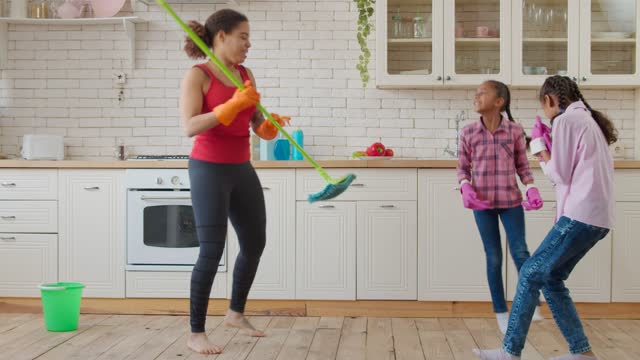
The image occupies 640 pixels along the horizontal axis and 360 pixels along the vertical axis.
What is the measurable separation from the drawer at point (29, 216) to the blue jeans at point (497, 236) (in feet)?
7.46

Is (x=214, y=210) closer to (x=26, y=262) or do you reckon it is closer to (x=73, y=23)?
(x=26, y=262)

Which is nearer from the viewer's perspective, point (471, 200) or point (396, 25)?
point (471, 200)

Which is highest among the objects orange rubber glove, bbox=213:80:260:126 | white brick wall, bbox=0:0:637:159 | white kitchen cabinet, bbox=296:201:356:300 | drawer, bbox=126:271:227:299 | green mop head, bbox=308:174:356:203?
white brick wall, bbox=0:0:637:159

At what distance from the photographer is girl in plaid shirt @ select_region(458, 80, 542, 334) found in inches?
142

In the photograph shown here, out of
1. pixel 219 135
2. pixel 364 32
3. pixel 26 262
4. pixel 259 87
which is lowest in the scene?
pixel 26 262

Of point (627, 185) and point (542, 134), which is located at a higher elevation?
point (542, 134)

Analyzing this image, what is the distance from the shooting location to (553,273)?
2789mm

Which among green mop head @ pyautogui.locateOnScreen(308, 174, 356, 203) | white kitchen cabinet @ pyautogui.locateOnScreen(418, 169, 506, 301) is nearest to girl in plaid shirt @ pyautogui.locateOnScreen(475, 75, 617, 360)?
green mop head @ pyautogui.locateOnScreen(308, 174, 356, 203)

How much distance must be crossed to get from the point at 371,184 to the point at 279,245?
0.59 metres

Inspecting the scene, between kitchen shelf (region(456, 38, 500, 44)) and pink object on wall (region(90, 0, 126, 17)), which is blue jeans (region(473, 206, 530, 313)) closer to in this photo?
kitchen shelf (region(456, 38, 500, 44))

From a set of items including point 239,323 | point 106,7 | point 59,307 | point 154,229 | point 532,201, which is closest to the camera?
point 532,201

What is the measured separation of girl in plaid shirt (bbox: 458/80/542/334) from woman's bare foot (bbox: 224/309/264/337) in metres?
1.10

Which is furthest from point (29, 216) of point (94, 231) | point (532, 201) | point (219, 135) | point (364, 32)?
point (532, 201)

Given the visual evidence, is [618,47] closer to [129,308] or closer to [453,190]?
[453,190]
